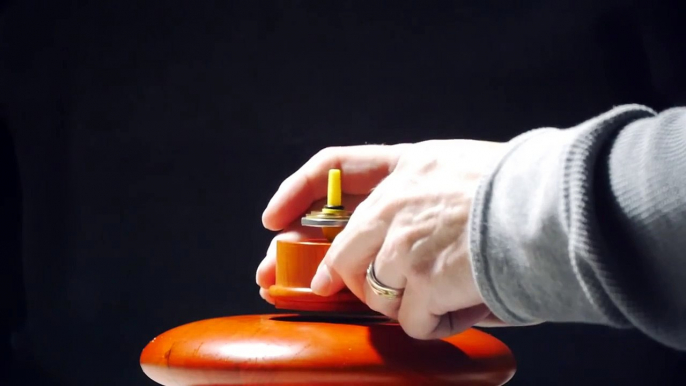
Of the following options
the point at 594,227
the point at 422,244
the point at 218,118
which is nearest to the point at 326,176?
the point at 422,244

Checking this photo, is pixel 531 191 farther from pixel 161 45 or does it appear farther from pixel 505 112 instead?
pixel 161 45

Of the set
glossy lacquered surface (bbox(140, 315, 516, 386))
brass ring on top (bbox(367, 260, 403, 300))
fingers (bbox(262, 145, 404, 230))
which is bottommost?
glossy lacquered surface (bbox(140, 315, 516, 386))

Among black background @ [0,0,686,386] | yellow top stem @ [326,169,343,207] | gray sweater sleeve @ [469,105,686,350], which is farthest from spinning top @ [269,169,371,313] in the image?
black background @ [0,0,686,386]

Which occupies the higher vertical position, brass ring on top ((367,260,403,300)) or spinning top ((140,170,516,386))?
brass ring on top ((367,260,403,300))

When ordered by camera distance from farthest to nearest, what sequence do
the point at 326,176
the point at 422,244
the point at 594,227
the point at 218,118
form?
1. the point at 218,118
2. the point at 326,176
3. the point at 422,244
4. the point at 594,227

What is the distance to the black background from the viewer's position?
4.49 ft

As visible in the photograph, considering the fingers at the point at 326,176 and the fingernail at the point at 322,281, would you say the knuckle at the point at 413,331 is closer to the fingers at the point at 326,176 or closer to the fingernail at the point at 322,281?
the fingernail at the point at 322,281

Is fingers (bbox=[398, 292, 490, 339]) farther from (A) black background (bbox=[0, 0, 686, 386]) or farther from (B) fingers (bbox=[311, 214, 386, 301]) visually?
(A) black background (bbox=[0, 0, 686, 386])

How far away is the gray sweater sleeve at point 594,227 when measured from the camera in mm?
366

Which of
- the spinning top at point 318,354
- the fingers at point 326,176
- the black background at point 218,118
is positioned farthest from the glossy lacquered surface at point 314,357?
the black background at point 218,118

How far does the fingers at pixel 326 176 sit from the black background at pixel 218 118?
0.75 meters

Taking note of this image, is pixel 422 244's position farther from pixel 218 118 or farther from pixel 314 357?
pixel 218 118

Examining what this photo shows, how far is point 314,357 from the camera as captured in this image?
443 millimetres

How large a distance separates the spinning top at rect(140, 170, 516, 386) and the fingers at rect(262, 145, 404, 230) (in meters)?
0.11
